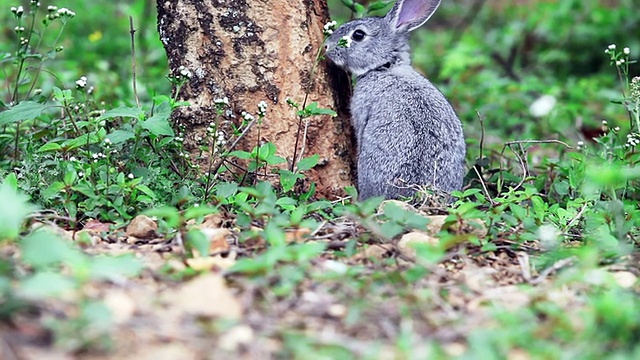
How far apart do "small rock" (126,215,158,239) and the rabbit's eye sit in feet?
7.85

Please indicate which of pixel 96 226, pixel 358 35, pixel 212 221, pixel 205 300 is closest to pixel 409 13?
pixel 358 35

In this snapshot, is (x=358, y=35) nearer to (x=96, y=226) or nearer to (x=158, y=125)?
(x=158, y=125)

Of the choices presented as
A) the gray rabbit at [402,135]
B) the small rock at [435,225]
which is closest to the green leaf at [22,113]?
the gray rabbit at [402,135]

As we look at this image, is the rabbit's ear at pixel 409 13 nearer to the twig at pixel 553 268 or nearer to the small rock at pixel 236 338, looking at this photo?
the twig at pixel 553 268

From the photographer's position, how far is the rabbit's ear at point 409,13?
581 centimetres

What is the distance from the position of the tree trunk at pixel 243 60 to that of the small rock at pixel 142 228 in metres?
0.89

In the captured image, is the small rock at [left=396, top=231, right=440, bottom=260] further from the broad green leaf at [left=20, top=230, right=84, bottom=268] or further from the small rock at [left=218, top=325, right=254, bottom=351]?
the broad green leaf at [left=20, top=230, right=84, bottom=268]

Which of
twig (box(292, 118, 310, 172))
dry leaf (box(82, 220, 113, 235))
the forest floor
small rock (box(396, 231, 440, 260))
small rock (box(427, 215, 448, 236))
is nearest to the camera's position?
the forest floor

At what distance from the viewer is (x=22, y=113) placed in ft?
14.5

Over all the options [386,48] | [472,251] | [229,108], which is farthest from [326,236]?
[386,48]

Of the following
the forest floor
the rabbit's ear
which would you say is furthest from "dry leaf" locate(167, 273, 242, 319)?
the rabbit's ear

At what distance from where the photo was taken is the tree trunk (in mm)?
4742

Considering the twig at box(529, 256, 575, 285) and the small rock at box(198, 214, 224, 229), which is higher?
the twig at box(529, 256, 575, 285)

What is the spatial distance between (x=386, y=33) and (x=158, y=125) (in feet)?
7.13
